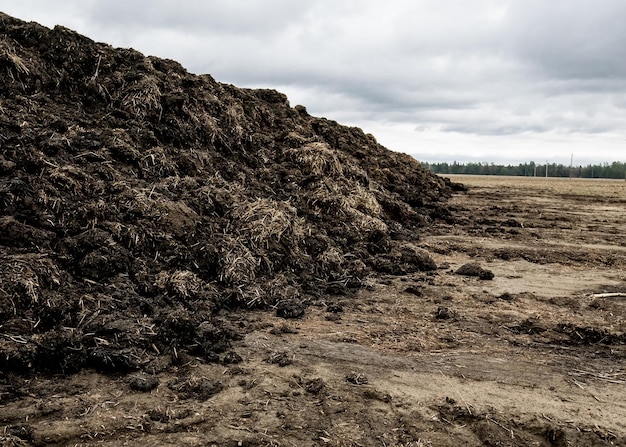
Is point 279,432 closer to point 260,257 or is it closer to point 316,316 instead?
point 316,316

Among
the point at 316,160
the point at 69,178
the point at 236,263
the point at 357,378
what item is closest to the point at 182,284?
the point at 236,263

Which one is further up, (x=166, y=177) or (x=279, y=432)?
(x=166, y=177)

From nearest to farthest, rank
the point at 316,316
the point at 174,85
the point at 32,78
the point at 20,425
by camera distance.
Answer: the point at 20,425 < the point at 316,316 < the point at 32,78 < the point at 174,85

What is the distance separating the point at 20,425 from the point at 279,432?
52.4 inches

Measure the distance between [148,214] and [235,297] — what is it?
125cm

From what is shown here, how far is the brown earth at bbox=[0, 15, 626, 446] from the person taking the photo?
284cm

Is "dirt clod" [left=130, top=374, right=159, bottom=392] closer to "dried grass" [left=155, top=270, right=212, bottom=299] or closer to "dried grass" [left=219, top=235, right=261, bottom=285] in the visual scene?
"dried grass" [left=155, top=270, right=212, bottom=299]

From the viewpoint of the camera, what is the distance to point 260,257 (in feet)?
17.4

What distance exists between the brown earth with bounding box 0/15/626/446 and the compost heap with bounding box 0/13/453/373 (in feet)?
0.07

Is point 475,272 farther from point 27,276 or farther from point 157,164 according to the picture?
point 27,276

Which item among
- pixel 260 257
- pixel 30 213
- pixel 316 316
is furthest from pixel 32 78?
pixel 316 316

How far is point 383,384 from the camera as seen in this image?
324cm

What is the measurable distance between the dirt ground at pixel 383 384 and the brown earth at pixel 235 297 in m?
0.02

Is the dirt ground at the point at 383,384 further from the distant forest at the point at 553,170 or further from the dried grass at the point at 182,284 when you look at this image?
the distant forest at the point at 553,170
